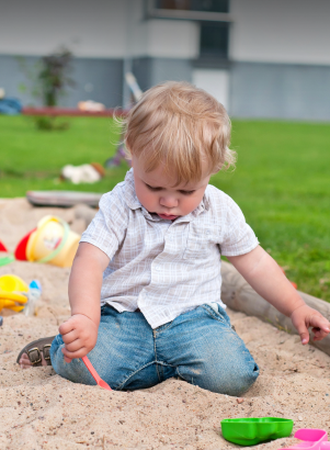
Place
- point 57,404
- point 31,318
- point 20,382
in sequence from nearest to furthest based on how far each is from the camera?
point 57,404
point 20,382
point 31,318

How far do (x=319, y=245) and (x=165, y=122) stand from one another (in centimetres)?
258

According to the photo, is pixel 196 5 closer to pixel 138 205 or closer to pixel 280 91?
pixel 280 91

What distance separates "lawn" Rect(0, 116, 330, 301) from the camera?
380cm

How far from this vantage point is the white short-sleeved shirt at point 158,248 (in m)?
1.95

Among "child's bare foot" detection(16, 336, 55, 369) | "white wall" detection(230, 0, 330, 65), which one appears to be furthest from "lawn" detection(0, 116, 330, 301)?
"white wall" detection(230, 0, 330, 65)

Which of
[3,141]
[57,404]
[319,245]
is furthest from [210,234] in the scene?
[3,141]


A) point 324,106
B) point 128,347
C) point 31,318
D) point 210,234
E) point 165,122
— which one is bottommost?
point 324,106

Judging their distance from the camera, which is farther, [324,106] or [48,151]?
[324,106]

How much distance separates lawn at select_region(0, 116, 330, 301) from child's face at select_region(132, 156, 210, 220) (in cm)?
28

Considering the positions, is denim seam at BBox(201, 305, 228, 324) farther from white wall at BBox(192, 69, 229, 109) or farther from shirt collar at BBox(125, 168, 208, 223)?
white wall at BBox(192, 69, 229, 109)

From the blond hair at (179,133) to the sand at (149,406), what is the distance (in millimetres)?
705

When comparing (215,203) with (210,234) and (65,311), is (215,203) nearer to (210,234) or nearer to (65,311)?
(210,234)

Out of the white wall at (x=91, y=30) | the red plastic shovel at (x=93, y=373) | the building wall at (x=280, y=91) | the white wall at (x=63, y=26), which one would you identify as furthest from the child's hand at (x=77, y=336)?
the building wall at (x=280, y=91)

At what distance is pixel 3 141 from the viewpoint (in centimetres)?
993
